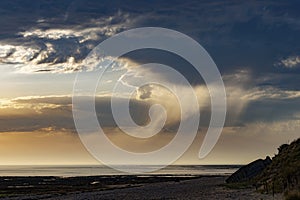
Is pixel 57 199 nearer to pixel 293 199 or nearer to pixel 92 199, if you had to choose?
pixel 92 199

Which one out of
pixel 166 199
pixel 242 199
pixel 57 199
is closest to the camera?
pixel 242 199

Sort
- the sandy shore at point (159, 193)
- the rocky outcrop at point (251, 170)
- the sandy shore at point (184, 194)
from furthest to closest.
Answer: the rocky outcrop at point (251, 170) < the sandy shore at point (159, 193) < the sandy shore at point (184, 194)

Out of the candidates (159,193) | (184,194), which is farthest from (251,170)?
(184,194)

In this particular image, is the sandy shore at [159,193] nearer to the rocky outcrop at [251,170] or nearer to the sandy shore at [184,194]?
the sandy shore at [184,194]

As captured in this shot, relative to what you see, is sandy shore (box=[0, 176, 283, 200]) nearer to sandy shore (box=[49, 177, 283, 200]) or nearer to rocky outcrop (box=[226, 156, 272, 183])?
sandy shore (box=[49, 177, 283, 200])

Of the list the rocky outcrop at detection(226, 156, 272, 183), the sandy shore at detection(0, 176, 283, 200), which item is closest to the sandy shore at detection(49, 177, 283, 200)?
the sandy shore at detection(0, 176, 283, 200)

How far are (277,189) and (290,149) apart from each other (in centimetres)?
1867

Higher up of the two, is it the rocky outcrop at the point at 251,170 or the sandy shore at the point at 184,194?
the rocky outcrop at the point at 251,170

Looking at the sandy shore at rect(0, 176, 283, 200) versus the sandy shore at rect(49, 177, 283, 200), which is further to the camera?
the sandy shore at rect(0, 176, 283, 200)

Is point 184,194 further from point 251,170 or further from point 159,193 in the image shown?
point 251,170

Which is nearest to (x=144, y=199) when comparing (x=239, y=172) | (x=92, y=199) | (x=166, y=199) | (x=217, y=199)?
(x=166, y=199)

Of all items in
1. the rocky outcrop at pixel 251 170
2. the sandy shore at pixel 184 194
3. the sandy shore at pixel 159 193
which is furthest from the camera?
the rocky outcrop at pixel 251 170

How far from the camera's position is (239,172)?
8438 cm

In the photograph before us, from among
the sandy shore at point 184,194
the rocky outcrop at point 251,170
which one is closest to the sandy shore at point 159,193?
the sandy shore at point 184,194
